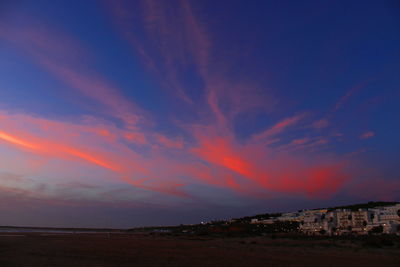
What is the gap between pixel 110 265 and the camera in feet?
63.3

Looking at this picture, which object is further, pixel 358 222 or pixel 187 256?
pixel 358 222

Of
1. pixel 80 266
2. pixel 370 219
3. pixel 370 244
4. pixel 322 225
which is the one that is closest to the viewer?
pixel 80 266

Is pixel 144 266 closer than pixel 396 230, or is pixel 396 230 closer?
pixel 144 266

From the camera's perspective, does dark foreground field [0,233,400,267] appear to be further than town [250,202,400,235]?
No

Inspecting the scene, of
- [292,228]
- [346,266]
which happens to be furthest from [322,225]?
[346,266]

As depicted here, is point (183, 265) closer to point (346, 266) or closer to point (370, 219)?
point (346, 266)

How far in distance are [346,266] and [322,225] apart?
8117cm

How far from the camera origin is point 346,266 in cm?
2089

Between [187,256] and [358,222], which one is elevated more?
[358,222]

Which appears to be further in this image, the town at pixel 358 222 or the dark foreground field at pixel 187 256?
the town at pixel 358 222

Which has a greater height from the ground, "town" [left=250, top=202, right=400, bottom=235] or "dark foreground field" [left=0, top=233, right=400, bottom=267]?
"town" [left=250, top=202, right=400, bottom=235]

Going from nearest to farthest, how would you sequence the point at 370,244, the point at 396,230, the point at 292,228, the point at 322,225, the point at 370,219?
the point at 370,244
the point at 396,230
the point at 370,219
the point at 322,225
the point at 292,228

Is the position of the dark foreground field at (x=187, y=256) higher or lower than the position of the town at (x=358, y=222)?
lower

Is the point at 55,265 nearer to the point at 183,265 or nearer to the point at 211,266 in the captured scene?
the point at 183,265
